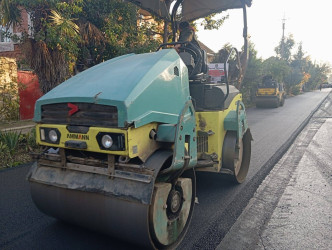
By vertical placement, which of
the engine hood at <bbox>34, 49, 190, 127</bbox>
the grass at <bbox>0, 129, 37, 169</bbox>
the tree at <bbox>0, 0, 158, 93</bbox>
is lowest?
the grass at <bbox>0, 129, 37, 169</bbox>

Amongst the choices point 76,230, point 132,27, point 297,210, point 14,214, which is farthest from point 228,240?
point 132,27

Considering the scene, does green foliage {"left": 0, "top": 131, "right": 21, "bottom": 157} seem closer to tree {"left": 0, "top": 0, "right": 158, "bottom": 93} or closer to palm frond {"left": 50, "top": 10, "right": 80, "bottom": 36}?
tree {"left": 0, "top": 0, "right": 158, "bottom": 93}

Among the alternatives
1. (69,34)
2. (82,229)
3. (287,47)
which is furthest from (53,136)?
(287,47)

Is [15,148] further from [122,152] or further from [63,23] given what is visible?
[122,152]

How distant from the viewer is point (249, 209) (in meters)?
4.00

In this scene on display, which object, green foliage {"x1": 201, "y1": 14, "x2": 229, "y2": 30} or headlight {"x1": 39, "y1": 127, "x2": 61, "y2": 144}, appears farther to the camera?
green foliage {"x1": 201, "y1": 14, "x2": 229, "y2": 30}

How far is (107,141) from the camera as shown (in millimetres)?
2564

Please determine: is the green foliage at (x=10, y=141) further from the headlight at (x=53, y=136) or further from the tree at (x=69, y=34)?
the headlight at (x=53, y=136)

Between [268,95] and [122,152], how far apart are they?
19.6 m

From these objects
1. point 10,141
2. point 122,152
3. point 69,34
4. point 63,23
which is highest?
point 63,23

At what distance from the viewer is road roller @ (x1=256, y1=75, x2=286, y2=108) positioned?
66.8ft

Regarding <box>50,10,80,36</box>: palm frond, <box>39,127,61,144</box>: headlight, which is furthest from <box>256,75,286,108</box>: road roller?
<box>39,127,61,144</box>: headlight

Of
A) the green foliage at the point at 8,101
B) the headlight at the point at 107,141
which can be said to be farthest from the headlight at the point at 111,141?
the green foliage at the point at 8,101

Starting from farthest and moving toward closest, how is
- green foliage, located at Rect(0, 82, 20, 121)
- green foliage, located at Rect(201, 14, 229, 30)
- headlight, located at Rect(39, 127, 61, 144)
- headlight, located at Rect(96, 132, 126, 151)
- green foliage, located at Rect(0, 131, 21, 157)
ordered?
green foliage, located at Rect(201, 14, 229, 30) < green foliage, located at Rect(0, 82, 20, 121) < green foliage, located at Rect(0, 131, 21, 157) < headlight, located at Rect(39, 127, 61, 144) < headlight, located at Rect(96, 132, 126, 151)
